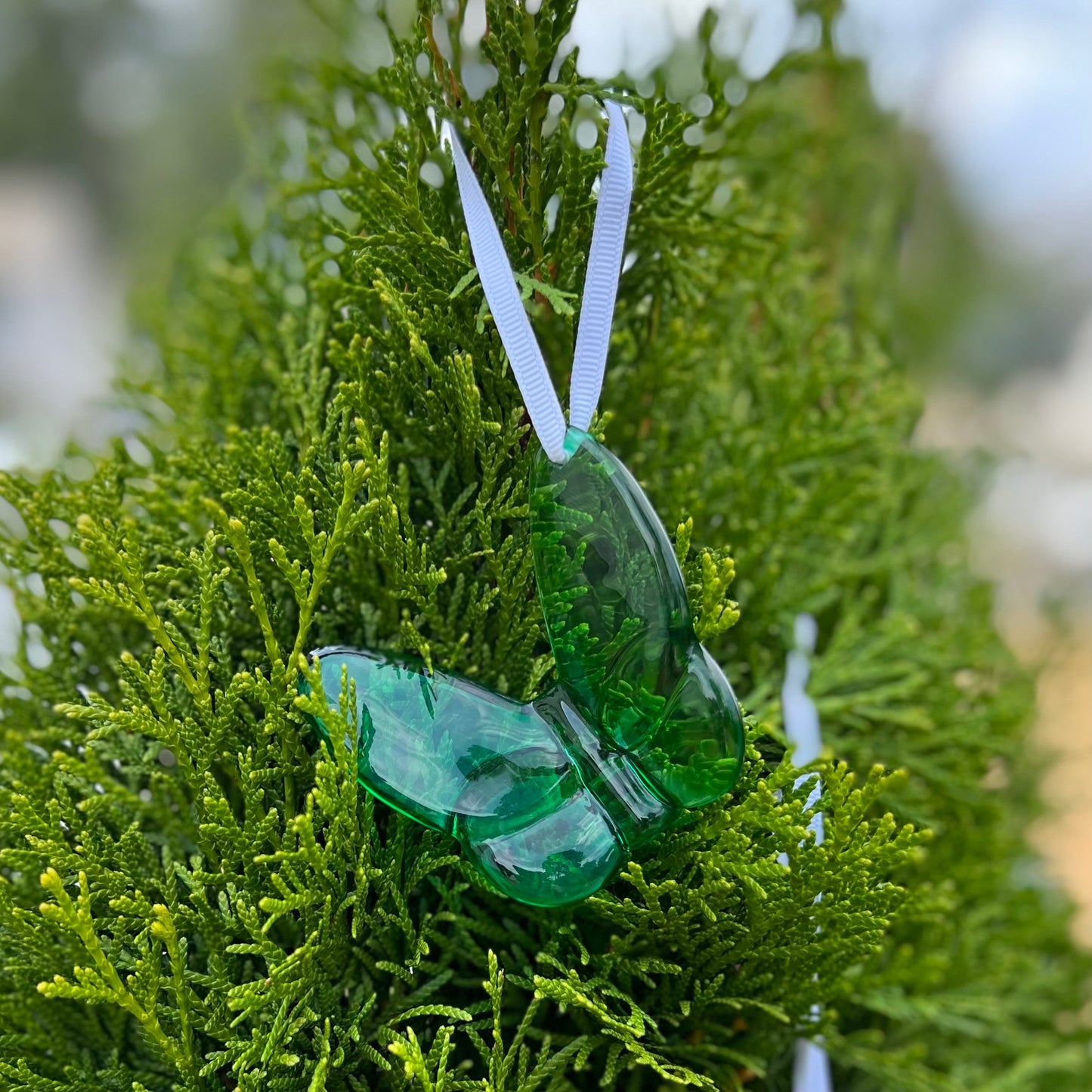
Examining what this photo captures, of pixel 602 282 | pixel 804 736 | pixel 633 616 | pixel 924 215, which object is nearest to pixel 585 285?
pixel 602 282

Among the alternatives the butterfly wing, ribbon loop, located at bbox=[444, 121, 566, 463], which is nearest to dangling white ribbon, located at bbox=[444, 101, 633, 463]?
ribbon loop, located at bbox=[444, 121, 566, 463]

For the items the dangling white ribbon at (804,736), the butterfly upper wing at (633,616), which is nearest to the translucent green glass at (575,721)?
the butterfly upper wing at (633,616)

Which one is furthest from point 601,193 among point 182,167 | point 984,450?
point 182,167

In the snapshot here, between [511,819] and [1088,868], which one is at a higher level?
[1088,868]

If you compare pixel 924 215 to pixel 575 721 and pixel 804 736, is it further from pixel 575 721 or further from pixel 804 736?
pixel 575 721

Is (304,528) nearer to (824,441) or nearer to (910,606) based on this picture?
(824,441)

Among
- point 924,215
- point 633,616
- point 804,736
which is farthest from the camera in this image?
point 924,215
